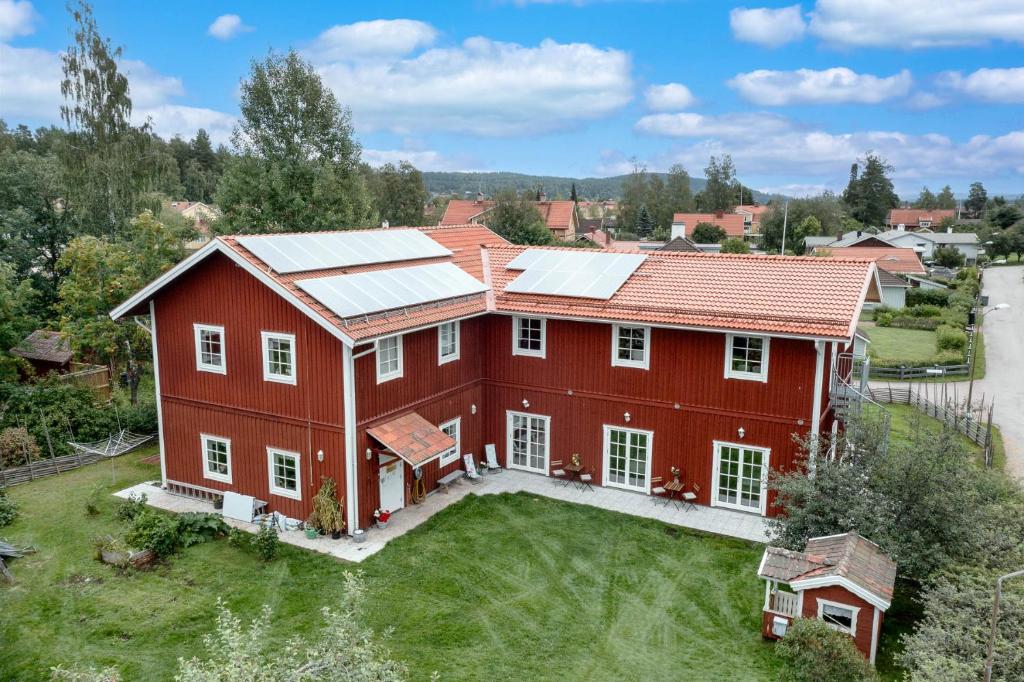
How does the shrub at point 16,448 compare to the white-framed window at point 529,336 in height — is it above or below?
below

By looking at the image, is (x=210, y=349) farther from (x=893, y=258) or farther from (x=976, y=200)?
(x=976, y=200)

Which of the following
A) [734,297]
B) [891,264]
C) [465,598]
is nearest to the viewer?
[465,598]

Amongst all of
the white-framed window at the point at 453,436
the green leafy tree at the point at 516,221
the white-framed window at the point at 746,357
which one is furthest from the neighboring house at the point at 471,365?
the green leafy tree at the point at 516,221

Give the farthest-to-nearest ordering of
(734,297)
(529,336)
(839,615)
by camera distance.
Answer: (529,336) < (734,297) < (839,615)

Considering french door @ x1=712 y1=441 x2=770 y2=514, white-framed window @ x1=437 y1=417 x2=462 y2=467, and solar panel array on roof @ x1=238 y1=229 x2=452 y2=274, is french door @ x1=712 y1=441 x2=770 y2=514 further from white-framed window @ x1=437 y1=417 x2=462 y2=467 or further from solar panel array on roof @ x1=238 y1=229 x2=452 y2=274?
solar panel array on roof @ x1=238 y1=229 x2=452 y2=274

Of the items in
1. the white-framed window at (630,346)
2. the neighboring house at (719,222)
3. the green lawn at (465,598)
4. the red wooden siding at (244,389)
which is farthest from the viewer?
the neighboring house at (719,222)

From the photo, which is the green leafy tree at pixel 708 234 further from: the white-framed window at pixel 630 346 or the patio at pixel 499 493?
the patio at pixel 499 493

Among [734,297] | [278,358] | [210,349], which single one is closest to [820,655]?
[734,297]
